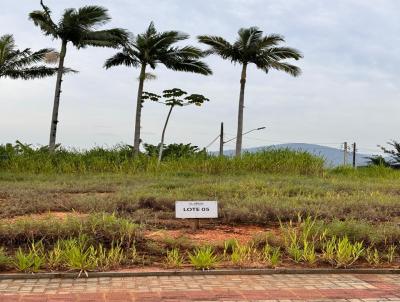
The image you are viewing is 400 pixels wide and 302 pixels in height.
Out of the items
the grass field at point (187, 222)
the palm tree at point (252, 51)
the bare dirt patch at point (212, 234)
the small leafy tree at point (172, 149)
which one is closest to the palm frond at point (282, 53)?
the palm tree at point (252, 51)

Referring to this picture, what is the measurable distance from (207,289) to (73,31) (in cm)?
2097

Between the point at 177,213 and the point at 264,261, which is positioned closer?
the point at 264,261

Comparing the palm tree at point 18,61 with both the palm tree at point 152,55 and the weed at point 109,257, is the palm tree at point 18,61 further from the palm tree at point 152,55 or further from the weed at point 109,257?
the weed at point 109,257

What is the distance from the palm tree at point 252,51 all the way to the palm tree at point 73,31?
4998mm

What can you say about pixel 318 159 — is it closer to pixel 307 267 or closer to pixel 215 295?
pixel 307 267

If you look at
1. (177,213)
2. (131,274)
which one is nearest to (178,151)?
(177,213)

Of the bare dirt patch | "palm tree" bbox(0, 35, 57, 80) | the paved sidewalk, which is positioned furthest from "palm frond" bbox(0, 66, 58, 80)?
the paved sidewalk

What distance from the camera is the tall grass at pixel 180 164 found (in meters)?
19.8

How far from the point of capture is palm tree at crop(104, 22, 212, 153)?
25.5 m

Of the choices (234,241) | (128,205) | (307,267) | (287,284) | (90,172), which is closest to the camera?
(287,284)

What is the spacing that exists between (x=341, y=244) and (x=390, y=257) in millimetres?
679

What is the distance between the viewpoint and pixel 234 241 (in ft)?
22.5

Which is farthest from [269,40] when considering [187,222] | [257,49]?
[187,222]

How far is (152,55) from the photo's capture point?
25812 millimetres
